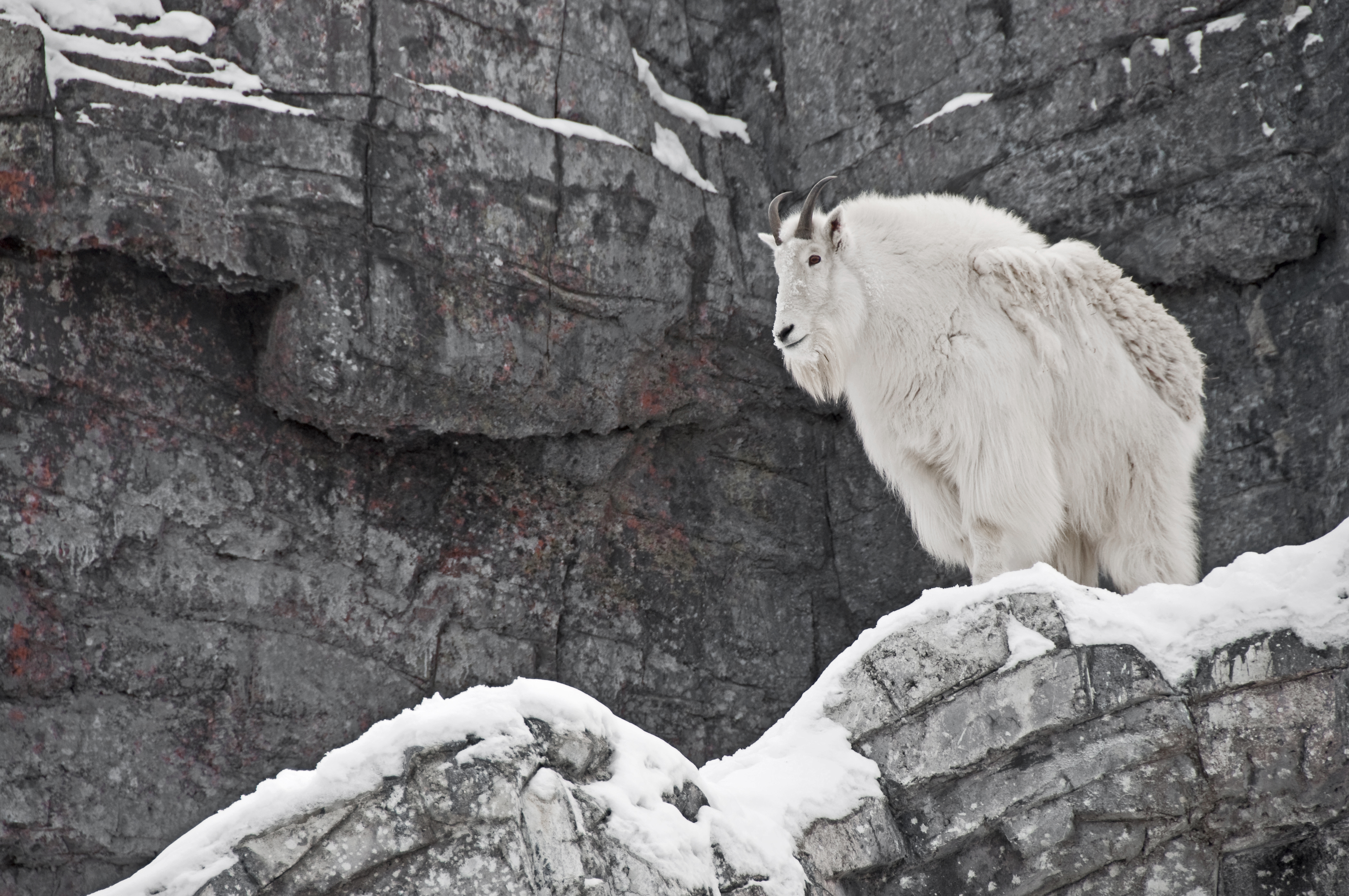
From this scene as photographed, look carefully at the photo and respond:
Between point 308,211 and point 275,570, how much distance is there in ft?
6.86

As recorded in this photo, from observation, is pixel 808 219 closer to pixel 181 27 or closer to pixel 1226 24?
pixel 1226 24

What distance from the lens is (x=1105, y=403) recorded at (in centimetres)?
548

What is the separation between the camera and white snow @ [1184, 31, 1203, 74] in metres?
7.63

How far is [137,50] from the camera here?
7.20 m

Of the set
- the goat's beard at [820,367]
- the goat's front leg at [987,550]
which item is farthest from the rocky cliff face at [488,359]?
the goat's front leg at [987,550]

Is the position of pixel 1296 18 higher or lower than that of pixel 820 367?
higher

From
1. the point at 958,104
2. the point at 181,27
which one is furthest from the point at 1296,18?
the point at 181,27

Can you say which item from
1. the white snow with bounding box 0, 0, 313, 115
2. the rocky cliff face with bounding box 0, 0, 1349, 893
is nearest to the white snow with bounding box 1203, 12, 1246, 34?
the rocky cliff face with bounding box 0, 0, 1349, 893

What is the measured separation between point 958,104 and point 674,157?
6.34 feet

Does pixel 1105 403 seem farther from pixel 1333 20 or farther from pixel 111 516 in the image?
pixel 111 516

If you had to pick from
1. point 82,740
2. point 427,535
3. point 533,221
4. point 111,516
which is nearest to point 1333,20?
point 533,221

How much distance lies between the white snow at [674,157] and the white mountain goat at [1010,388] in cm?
319

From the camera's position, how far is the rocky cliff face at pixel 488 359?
6.98m

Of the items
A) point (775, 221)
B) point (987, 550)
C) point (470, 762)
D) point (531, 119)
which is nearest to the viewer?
point (470, 762)
